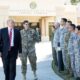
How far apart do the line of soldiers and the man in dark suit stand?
1566 millimetres

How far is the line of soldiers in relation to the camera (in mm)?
10141

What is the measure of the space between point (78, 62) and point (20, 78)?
10.5ft

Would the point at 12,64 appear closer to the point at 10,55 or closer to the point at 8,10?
the point at 10,55

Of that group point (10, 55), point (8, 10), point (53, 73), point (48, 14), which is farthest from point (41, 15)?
point (10, 55)

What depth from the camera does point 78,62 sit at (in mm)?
10070

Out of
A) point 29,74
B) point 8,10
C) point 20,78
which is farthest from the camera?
point 8,10

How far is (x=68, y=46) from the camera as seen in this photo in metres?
11.1

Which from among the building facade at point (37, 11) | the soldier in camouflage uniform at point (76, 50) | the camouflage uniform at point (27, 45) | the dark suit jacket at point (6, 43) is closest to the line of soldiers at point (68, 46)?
the soldier in camouflage uniform at point (76, 50)

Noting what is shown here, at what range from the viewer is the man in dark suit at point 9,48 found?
33.0 feet

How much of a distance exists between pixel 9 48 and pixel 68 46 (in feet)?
6.51

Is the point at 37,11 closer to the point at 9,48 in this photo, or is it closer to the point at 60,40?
the point at 60,40

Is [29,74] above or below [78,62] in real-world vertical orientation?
below

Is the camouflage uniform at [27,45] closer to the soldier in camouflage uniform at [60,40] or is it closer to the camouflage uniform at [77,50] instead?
the soldier in camouflage uniform at [60,40]

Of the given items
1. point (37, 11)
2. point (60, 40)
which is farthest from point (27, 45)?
point (37, 11)
